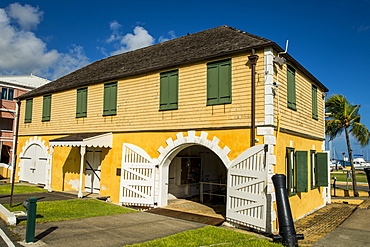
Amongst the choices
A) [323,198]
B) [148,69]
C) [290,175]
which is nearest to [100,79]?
[148,69]

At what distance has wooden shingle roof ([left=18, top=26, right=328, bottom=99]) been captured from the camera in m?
10.5

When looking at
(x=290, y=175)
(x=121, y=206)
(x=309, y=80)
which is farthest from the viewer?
(x=309, y=80)

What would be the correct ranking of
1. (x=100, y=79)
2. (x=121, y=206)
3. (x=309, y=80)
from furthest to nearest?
(x=100, y=79), (x=309, y=80), (x=121, y=206)

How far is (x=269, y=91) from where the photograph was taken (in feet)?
30.6

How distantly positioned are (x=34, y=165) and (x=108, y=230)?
12.3m

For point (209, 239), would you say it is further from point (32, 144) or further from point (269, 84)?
point (32, 144)

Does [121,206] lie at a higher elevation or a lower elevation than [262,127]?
lower

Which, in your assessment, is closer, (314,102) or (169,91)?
(169,91)

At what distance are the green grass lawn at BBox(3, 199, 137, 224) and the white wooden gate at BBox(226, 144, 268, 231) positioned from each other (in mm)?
4184

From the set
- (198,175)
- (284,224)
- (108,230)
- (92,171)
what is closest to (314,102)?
(198,175)

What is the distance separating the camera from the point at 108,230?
8312mm

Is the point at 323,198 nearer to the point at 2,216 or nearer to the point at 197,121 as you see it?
the point at 197,121

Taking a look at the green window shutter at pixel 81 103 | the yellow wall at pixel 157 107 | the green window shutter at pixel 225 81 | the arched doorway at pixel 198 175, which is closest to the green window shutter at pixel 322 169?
the arched doorway at pixel 198 175

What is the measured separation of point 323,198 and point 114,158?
32.5 feet
